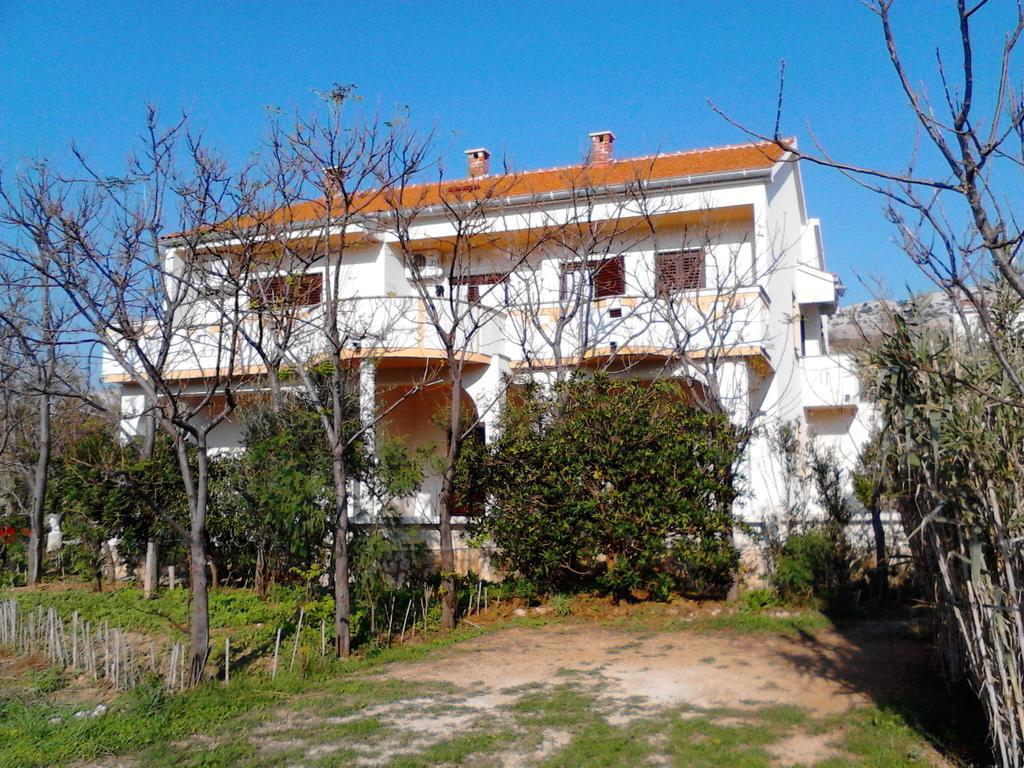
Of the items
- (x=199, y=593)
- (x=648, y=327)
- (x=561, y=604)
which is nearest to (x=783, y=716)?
(x=561, y=604)

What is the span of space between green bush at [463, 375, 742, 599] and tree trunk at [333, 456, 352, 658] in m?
2.51

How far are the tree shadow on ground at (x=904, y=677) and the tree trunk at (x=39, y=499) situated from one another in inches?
530

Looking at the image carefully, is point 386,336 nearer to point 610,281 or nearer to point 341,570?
point 610,281

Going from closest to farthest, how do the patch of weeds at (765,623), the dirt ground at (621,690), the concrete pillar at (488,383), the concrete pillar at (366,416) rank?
1. the dirt ground at (621,690)
2. the patch of weeds at (765,623)
3. the concrete pillar at (366,416)
4. the concrete pillar at (488,383)

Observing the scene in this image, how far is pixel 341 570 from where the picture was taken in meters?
10.4

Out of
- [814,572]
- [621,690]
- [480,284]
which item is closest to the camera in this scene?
[621,690]

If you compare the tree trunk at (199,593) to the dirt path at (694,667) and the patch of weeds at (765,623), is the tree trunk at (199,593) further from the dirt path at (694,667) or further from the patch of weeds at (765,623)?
the patch of weeds at (765,623)

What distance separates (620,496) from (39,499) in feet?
36.0

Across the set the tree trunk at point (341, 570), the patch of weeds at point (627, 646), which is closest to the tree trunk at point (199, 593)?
the tree trunk at point (341, 570)

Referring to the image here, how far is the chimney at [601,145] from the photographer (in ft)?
66.5

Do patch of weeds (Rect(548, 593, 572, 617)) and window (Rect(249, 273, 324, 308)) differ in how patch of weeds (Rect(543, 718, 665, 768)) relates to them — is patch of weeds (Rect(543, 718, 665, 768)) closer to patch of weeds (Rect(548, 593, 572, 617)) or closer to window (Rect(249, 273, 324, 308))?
patch of weeds (Rect(548, 593, 572, 617))

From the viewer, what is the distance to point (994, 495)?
563 cm

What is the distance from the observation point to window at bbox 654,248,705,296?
15453mm

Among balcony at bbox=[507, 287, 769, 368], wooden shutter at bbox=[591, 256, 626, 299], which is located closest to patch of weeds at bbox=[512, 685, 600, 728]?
balcony at bbox=[507, 287, 769, 368]
